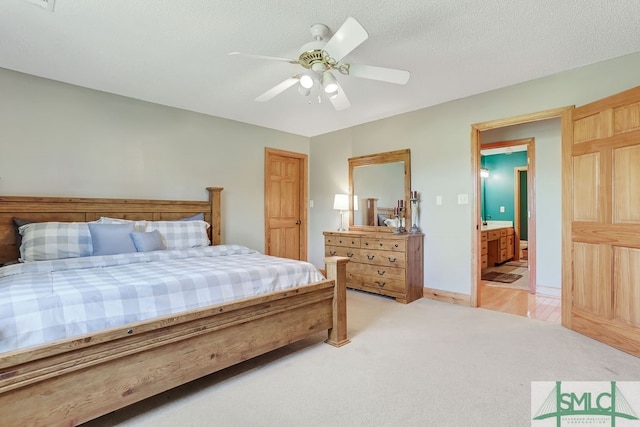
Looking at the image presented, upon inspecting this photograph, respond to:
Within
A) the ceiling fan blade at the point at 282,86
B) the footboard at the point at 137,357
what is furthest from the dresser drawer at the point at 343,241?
the ceiling fan blade at the point at 282,86

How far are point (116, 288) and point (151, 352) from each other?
37 cm

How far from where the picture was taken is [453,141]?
12.3ft

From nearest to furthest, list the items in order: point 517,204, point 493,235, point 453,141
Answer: point 453,141 → point 493,235 → point 517,204

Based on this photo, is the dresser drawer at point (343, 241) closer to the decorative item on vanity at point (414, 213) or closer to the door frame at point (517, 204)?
→ the decorative item on vanity at point (414, 213)

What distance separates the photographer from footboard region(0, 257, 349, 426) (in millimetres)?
1334

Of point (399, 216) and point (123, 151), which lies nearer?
point (123, 151)

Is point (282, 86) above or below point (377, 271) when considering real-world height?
above

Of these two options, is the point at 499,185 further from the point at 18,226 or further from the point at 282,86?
the point at 18,226

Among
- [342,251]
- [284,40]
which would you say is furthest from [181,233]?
[284,40]

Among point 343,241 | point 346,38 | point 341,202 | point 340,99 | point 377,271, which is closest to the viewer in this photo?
point 346,38

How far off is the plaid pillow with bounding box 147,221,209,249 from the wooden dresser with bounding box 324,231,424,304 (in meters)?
1.80

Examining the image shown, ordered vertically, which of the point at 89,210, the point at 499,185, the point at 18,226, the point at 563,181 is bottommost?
the point at 18,226

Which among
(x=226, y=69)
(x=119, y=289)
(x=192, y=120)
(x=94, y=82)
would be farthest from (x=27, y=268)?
(x=192, y=120)

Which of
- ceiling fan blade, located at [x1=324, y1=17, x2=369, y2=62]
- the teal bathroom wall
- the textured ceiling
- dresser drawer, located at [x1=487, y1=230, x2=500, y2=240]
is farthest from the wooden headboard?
the teal bathroom wall
